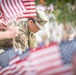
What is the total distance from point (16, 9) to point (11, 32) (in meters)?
0.18

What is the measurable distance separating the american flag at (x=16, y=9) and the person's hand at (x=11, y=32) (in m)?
0.07

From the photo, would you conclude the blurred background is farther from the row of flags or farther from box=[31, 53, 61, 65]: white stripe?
box=[31, 53, 61, 65]: white stripe

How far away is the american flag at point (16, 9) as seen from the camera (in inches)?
103

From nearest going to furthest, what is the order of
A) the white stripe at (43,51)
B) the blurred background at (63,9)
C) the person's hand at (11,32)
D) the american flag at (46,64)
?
the american flag at (46,64)
the white stripe at (43,51)
the blurred background at (63,9)
the person's hand at (11,32)

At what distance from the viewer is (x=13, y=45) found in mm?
2648

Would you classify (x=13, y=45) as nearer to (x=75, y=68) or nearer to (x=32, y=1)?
(x=32, y=1)

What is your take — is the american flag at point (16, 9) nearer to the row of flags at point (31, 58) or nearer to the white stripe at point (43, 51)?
the row of flags at point (31, 58)

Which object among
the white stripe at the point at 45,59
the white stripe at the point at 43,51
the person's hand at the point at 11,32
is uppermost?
the person's hand at the point at 11,32

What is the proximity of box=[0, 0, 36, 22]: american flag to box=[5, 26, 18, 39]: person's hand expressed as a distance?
7cm

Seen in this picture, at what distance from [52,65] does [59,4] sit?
0.64 meters

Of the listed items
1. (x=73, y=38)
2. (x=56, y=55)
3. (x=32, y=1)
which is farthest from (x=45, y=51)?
(x=32, y=1)

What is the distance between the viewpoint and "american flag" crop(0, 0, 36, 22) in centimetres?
262

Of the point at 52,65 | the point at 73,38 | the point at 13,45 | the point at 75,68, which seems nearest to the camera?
the point at 75,68

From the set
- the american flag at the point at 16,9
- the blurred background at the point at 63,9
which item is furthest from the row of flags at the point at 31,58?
the blurred background at the point at 63,9
